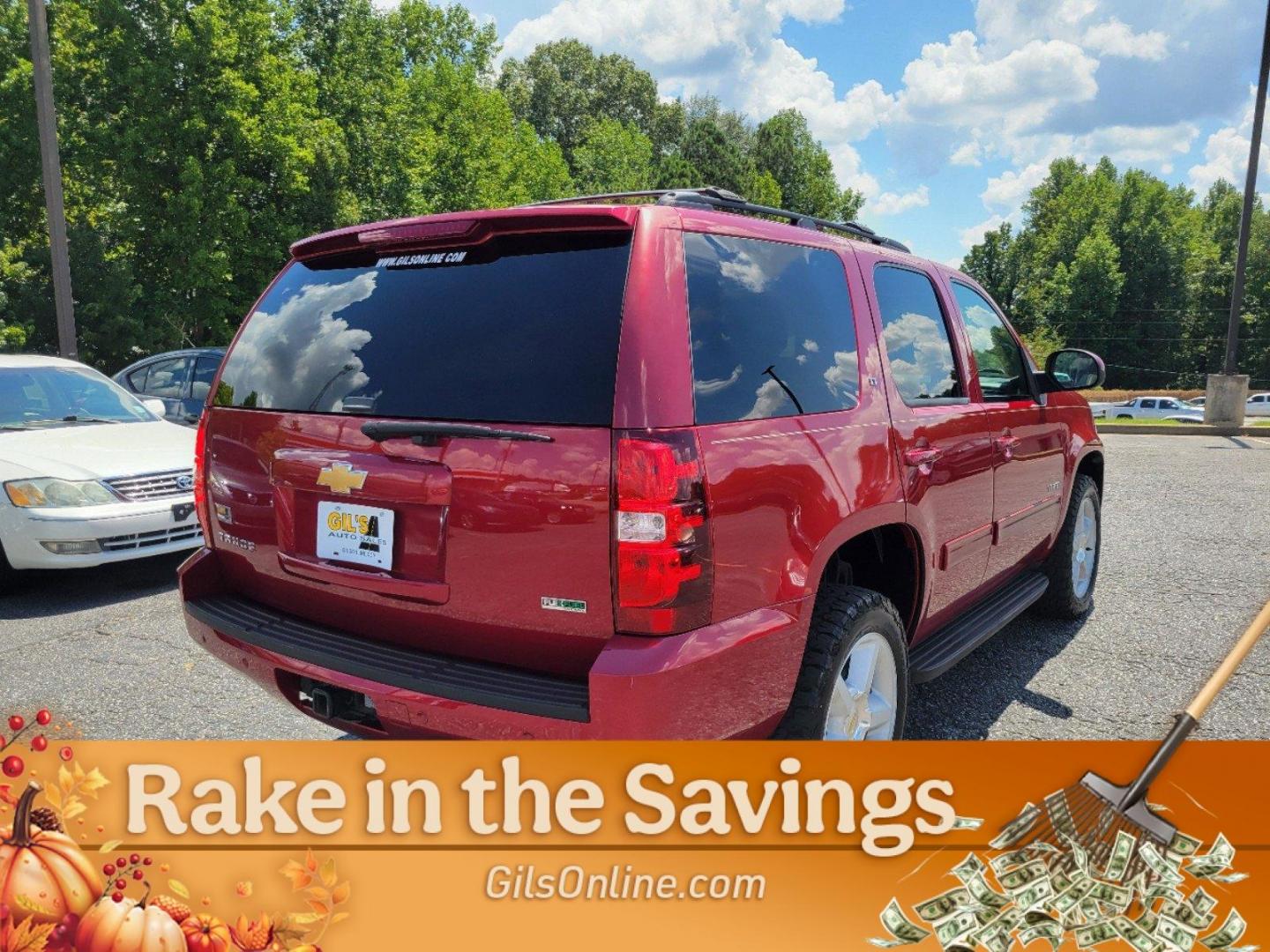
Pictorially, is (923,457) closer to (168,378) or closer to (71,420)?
(71,420)

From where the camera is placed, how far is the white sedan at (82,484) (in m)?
5.33

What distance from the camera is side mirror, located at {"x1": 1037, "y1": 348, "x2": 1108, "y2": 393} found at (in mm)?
4551

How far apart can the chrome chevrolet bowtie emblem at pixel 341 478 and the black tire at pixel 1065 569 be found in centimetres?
378

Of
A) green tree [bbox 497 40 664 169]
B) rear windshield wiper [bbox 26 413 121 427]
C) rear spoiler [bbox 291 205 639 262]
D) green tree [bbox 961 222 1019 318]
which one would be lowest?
rear windshield wiper [bbox 26 413 121 427]

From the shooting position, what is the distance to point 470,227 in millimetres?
2426

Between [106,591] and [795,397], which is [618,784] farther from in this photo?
[106,591]

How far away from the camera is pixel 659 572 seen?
6.63ft

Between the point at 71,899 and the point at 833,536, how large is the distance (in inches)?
81.7

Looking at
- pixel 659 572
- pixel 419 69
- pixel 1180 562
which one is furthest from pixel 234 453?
pixel 419 69

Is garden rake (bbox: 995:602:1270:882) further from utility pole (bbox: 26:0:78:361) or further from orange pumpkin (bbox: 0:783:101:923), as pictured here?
utility pole (bbox: 26:0:78:361)

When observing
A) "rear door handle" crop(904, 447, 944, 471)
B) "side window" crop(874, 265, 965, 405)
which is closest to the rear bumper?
"rear door handle" crop(904, 447, 944, 471)

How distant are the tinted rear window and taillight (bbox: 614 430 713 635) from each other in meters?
0.13

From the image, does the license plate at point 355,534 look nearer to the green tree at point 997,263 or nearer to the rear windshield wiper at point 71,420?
the rear windshield wiper at point 71,420

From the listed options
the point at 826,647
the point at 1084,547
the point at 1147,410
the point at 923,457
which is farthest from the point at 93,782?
the point at 1147,410
